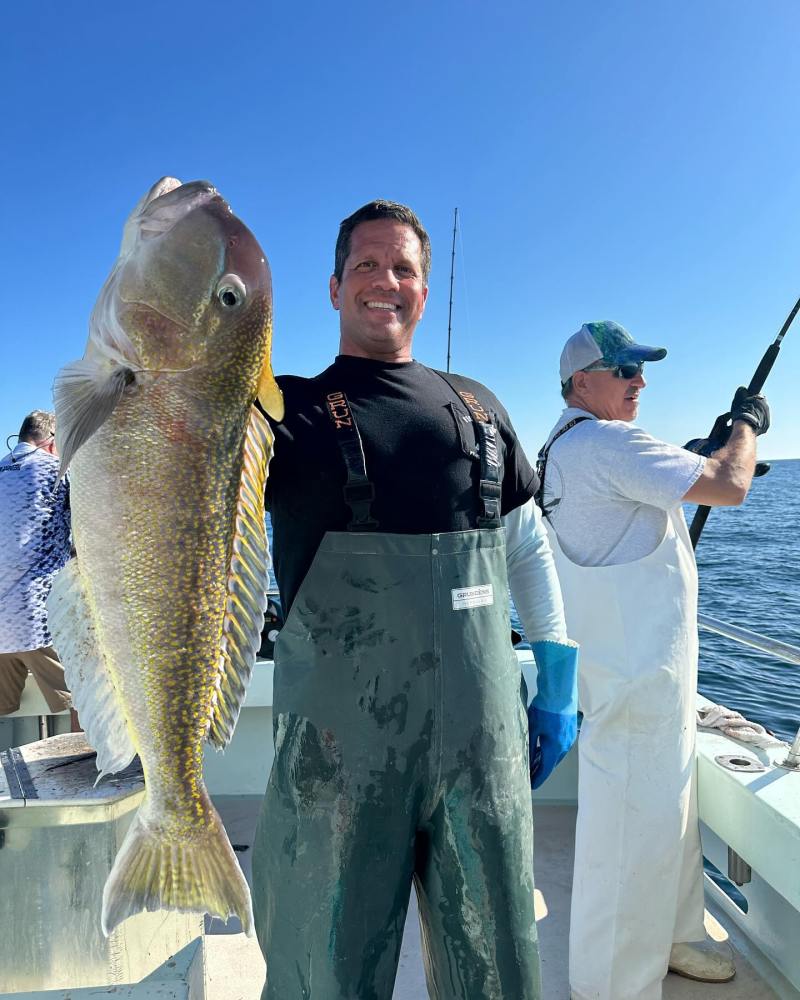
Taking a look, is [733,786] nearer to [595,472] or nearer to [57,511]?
[595,472]

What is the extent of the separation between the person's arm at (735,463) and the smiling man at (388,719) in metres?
1.36

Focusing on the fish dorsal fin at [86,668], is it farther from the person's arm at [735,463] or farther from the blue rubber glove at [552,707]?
the person's arm at [735,463]

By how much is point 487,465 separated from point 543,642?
0.67 meters

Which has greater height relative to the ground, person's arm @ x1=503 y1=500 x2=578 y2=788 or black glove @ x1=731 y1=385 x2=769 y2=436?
black glove @ x1=731 y1=385 x2=769 y2=436

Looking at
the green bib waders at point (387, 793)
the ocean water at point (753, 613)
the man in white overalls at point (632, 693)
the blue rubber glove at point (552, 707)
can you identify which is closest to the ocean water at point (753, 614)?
the ocean water at point (753, 613)

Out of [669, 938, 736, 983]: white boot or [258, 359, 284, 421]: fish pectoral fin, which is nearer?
[258, 359, 284, 421]: fish pectoral fin

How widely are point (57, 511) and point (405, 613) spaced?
124 inches

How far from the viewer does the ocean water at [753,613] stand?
9.65 metres

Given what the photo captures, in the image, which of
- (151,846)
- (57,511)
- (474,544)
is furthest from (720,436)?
(57,511)

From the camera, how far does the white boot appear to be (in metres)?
3.08

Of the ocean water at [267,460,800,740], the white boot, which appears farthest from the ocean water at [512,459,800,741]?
the white boot

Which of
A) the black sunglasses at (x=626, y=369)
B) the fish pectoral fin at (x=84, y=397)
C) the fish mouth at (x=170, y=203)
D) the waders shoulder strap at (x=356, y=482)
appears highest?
the fish mouth at (x=170, y=203)

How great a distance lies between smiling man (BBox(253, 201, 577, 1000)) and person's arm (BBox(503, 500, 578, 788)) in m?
0.30

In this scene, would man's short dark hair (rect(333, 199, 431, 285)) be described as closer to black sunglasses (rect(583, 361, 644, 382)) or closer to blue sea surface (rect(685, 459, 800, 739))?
black sunglasses (rect(583, 361, 644, 382))
